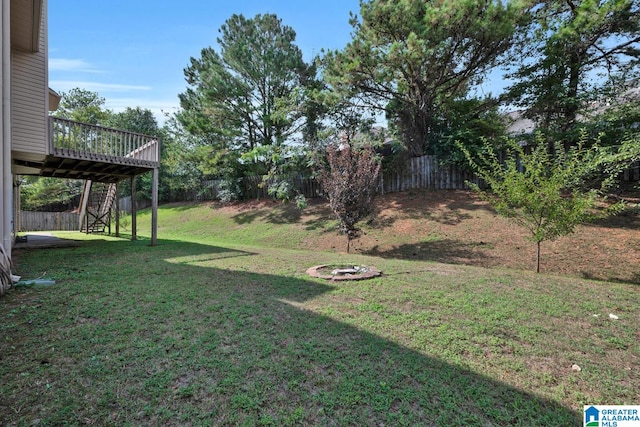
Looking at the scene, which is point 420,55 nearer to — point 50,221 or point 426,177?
point 426,177

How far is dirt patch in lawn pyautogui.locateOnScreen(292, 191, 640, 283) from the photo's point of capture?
6.38 metres

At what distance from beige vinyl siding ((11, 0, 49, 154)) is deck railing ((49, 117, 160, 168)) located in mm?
227

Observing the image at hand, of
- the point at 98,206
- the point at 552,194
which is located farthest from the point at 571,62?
the point at 98,206

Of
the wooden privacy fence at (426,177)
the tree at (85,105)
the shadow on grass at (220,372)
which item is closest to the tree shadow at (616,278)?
the shadow on grass at (220,372)

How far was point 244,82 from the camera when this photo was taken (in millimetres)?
16375

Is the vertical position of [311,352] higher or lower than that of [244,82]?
lower

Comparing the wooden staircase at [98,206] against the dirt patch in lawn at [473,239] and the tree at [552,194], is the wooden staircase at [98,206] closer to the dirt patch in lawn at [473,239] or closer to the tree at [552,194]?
the dirt patch in lawn at [473,239]

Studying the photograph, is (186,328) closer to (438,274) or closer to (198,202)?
(438,274)

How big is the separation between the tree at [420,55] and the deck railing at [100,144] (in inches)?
283

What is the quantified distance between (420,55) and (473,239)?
235 inches

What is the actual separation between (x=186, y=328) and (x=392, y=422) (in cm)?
208

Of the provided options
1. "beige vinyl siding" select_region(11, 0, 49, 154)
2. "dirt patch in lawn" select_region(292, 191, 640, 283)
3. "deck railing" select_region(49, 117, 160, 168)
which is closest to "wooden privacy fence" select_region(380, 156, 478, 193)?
"dirt patch in lawn" select_region(292, 191, 640, 283)

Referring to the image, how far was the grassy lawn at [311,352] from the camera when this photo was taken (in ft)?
6.25

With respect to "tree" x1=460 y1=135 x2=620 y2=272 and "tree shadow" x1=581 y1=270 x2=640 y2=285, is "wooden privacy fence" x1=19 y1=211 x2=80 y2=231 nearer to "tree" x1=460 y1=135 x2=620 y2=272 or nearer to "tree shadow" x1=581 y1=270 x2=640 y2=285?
"tree" x1=460 y1=135 x2=620 y2=272
